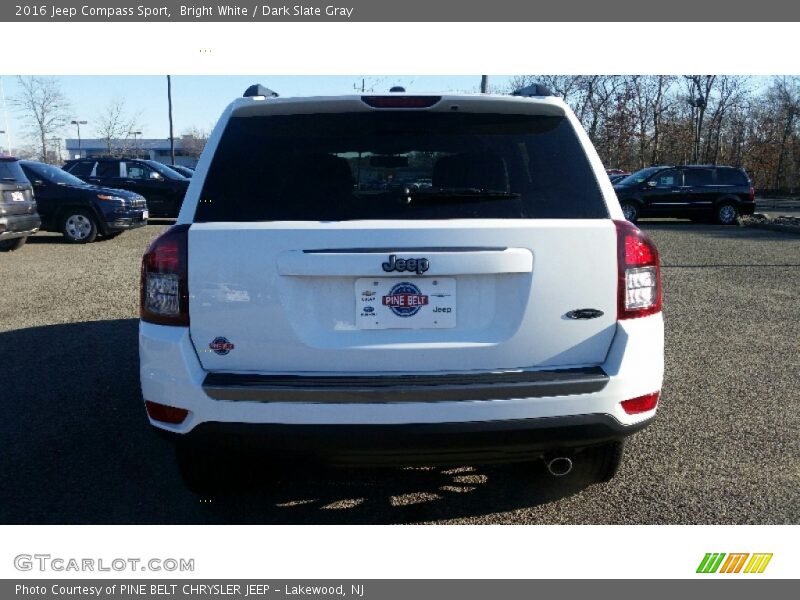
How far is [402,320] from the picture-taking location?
8.09ft

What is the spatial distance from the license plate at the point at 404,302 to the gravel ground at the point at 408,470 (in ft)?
2.78

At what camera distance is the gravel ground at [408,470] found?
10.3ft

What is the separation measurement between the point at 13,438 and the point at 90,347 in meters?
2.04

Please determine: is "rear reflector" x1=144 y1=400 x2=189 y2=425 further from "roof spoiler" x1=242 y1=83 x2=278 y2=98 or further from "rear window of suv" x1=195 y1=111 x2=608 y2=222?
"roof spoiler" x1=242 y1=83 x2=278 y2=98

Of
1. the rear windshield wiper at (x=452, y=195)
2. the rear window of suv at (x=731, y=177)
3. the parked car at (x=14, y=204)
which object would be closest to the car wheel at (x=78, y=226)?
the parked car at (x=14, y=204)

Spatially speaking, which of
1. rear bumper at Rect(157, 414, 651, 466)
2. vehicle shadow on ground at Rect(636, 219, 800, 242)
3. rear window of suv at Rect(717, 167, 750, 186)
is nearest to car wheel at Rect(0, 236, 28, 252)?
rear bumper at Rect(157, 414, 651, 466)

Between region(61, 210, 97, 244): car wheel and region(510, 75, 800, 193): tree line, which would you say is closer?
region(61, 210, 97, 244): car wheel

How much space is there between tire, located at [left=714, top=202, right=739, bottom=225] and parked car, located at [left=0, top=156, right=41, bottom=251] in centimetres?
1791

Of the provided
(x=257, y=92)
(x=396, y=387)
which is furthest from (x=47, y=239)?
(x=396, y=387)

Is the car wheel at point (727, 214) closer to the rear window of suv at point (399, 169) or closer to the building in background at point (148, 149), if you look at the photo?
the rear window of suv at point (399, 169)

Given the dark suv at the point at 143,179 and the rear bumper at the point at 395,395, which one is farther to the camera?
the dark suv at the point at 143,179

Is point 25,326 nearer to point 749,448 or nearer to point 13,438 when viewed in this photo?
point 13,438

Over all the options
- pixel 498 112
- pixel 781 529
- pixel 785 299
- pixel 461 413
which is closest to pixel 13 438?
pixel 461 413

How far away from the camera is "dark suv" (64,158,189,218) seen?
17.9 m
